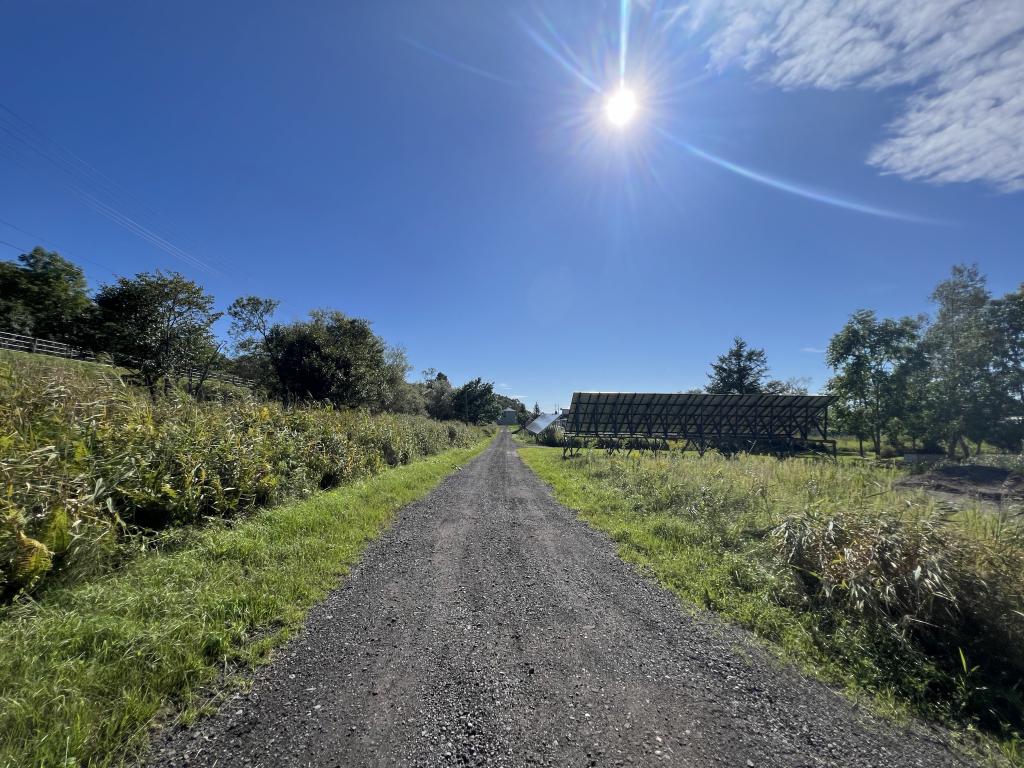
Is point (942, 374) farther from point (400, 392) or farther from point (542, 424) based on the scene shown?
point (400, 392)

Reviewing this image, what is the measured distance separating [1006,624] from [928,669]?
0.92 metres

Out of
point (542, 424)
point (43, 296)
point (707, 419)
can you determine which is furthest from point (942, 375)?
point (43, 296)

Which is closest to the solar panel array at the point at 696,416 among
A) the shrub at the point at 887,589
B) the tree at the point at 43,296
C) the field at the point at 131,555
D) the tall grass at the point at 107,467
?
the shrub at the point at 887,589

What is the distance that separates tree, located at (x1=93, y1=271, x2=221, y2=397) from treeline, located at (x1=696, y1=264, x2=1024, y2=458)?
4416 centimetres

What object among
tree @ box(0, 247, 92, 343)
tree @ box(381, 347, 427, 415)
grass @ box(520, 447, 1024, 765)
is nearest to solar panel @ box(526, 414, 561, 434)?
tree @ box(381, 347, 427, 415)

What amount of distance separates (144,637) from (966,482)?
19777 millimetres

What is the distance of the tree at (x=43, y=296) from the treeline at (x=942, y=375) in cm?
6783

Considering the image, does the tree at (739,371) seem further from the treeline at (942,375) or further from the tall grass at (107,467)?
the tall grass at (107,467)

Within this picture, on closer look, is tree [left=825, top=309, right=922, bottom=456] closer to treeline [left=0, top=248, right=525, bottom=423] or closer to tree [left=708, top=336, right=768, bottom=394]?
tree [left=708, top=336, right=768, bottom=394]

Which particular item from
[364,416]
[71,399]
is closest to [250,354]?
[364,416]

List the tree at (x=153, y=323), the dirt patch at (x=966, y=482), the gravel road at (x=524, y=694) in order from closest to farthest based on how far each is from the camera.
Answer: the gravel road at (x=524, y=694), the dirt patch at (x=966, y=482), the tree at (x=153, y=323)

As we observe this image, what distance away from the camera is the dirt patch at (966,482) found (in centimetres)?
913

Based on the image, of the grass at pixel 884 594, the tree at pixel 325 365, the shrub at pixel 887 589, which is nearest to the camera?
the grass at pixel 884 594

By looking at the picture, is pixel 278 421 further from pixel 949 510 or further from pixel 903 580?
pixel 949 510
